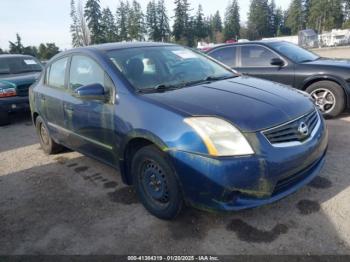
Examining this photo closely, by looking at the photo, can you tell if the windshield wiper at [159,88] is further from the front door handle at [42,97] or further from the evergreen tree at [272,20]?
the evergreen tree at [272,20]

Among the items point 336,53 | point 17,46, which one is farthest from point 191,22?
point 336,53

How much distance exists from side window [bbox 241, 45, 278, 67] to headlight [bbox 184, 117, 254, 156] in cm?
446

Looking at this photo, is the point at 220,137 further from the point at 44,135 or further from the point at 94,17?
the point at 94,17

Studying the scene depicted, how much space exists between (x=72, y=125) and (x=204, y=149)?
7.08ft

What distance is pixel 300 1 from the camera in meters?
83.7

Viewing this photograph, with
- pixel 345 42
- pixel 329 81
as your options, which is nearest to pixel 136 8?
pixel 345 42

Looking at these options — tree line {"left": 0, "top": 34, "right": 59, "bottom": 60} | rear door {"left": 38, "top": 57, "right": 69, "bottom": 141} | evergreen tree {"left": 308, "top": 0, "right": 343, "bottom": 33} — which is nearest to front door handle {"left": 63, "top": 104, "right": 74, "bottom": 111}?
rear door {"left": 38, "top": 57, "right": 69, "bottom": 141}

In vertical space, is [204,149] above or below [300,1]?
below

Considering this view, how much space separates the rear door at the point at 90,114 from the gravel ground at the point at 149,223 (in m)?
0.52

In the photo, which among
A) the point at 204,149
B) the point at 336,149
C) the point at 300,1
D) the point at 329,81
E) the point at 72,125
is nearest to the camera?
the point at 204,149

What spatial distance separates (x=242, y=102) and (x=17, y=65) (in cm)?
791

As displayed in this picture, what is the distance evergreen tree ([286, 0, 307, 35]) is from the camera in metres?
83.4

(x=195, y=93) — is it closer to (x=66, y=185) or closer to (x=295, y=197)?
(x=295, y=197)

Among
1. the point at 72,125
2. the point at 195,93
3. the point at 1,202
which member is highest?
the point at 195,93
